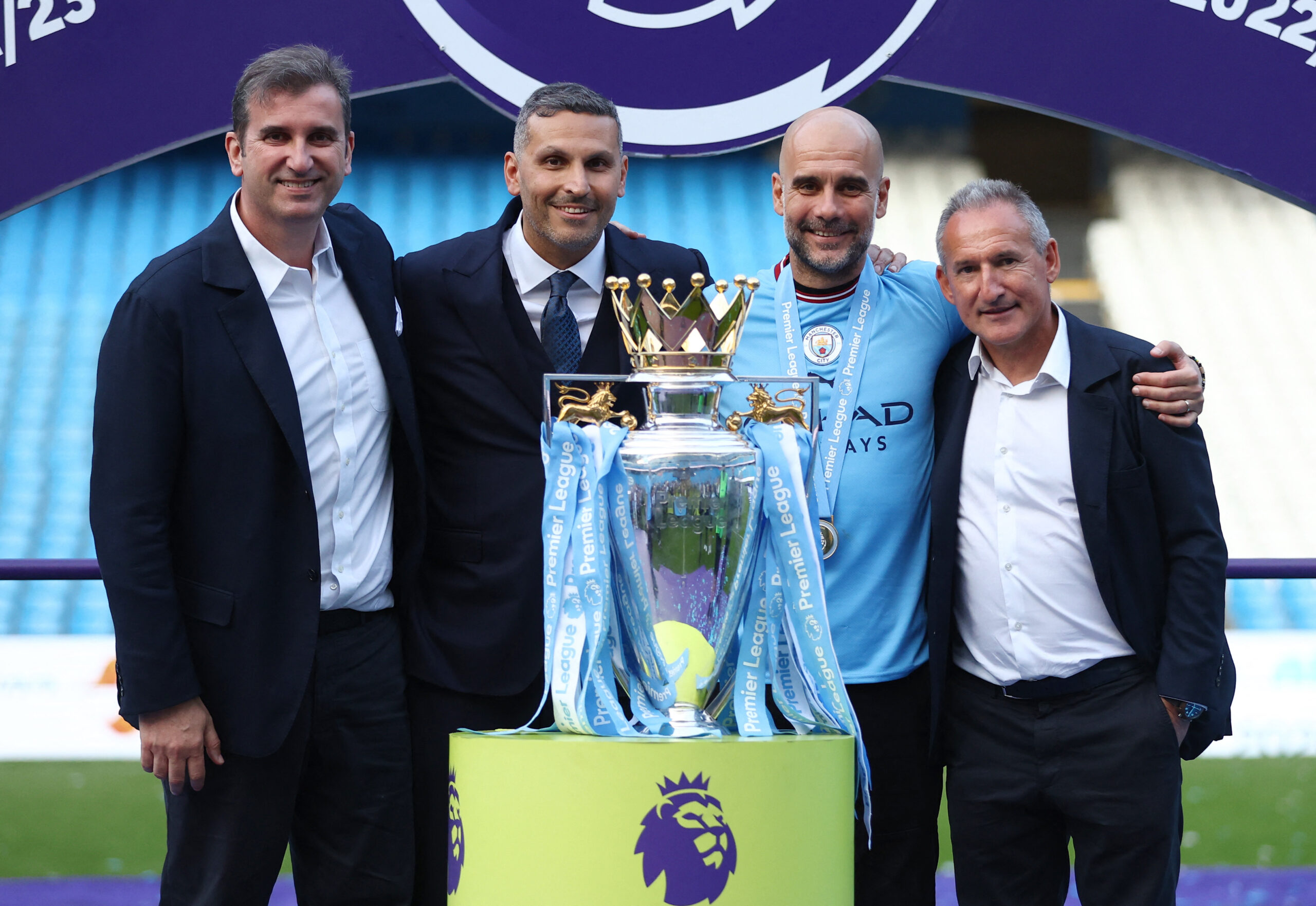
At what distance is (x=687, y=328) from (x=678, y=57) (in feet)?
5.20

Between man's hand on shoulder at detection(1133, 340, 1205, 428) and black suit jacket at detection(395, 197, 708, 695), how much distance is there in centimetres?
86

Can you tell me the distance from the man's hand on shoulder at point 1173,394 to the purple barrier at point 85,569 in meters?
0.69

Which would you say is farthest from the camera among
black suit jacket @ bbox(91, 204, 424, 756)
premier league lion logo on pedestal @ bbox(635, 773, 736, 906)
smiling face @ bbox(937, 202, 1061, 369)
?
smiling face @ bbox(937, 202, 1061, 369)

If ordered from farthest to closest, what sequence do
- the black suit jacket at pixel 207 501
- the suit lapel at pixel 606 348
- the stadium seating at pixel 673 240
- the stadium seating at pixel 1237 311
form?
the stadium seating at pixel 1237 311
the stadium seating at pixel 673 240
the suit lapel at pixel 606 348
the black suit jacket at pixel 207 501

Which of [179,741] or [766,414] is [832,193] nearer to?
[766,414]

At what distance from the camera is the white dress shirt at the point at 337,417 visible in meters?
2.13

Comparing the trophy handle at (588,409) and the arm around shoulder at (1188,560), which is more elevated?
the trophy handle at (588,409)

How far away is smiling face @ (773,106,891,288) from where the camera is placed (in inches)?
93.2

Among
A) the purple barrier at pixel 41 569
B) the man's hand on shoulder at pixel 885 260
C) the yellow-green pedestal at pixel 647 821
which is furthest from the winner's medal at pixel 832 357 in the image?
the purple barrier at pixel 41 569

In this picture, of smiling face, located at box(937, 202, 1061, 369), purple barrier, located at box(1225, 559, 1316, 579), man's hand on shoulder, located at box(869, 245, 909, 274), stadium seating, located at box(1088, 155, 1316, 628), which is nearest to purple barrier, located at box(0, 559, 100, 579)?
man's hand on shoulder, located at box(869, 245, 909, 274)

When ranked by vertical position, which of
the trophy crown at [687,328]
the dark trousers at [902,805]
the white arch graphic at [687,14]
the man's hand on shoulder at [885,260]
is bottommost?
the dark trousers at [902,805]

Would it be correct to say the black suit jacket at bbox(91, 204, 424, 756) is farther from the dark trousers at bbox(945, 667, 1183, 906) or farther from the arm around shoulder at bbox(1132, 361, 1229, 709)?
the arm around shoulder at bbox(1132, 361, 1229, 709)

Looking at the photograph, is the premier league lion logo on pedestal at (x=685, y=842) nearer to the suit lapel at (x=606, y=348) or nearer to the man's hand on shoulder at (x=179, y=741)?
the man's hand on shoulder at (x=179, y=741)

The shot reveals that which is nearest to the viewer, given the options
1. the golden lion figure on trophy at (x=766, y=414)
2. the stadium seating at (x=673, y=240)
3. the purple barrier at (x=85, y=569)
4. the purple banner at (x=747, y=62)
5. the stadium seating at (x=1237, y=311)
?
the golden lion figure on trophy at (x=766, y=414)
